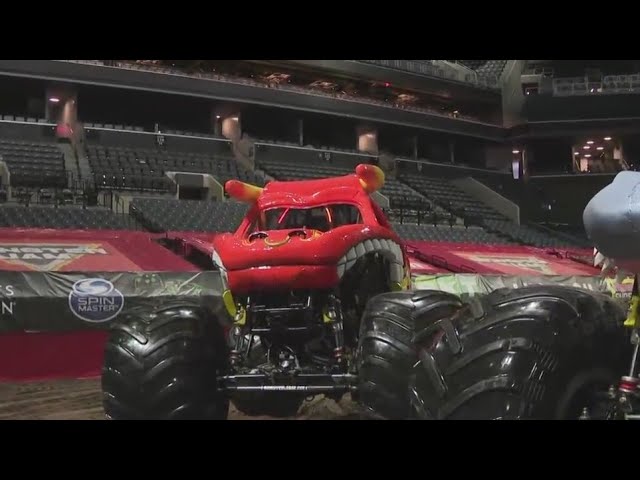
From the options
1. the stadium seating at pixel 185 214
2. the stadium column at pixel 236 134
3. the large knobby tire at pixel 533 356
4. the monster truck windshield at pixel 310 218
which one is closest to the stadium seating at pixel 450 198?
the stadium seating at pixel 185 214

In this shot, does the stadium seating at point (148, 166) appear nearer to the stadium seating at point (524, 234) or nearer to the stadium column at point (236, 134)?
the stadium column at point (236, 134)

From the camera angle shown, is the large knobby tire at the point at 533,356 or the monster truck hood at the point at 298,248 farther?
the monster truck hood at the point at 298,248

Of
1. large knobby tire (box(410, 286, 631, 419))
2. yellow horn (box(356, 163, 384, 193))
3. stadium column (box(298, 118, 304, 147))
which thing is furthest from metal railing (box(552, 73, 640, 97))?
stadium column (box(298, 118, 304, 147))

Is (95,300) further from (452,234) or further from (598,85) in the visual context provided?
(598,85)

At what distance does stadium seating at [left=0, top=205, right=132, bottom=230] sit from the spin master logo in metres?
2.01

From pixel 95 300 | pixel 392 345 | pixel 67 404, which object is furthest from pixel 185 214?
pixel 392 345

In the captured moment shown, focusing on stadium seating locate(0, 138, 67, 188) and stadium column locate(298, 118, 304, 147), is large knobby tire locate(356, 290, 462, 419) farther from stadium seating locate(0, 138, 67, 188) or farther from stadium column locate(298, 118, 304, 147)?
stadium seating locate(0, 138, 67, 188)

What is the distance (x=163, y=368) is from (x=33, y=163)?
9.34 meters

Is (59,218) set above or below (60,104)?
below

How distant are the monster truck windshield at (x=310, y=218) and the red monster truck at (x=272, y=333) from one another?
30cm

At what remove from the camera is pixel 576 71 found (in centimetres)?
502

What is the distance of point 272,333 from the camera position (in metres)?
3.17

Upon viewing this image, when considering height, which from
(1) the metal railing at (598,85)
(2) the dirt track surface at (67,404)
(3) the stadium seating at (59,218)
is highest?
(1) the metal railing at (598,85)

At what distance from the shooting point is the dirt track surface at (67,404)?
4.12 metres
